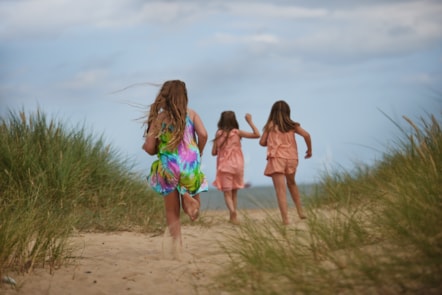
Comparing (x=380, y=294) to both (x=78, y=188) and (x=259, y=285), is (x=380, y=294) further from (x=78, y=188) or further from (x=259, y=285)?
(x=78, y=188)

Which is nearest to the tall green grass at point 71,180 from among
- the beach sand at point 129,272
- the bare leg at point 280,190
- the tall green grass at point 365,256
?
the beach sand at point 129,272

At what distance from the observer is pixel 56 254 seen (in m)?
5.71

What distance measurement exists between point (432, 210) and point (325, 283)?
3.48 feet

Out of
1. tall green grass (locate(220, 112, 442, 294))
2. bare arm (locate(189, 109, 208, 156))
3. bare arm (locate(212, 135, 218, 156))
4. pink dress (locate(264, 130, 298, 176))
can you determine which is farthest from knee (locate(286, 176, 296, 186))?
tall green grass (locate(220, 112, 442, 294))

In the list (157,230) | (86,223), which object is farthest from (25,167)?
(157,230)

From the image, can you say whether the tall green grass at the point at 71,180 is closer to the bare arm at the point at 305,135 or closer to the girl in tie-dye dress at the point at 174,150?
the girl in tie-dye dress at the point at 174,150

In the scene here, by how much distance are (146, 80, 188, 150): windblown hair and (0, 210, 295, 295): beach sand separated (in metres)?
1.07

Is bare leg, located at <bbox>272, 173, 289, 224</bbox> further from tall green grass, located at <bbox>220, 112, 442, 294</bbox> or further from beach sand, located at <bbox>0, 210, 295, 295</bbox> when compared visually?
tall green grass, located at <bbox>220, 112, 442, 294</bbox>

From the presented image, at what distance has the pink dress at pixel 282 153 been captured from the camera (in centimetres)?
932

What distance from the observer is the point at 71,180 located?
901cm

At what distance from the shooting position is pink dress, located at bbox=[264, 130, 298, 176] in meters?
9.32

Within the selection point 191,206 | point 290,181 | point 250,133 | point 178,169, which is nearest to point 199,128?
point 178,169

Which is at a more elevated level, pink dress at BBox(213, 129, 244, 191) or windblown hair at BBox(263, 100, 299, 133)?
windblown hair at BBox(263, 100, 299, 133)

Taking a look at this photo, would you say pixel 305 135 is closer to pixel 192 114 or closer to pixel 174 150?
Result: pixel 192 114
